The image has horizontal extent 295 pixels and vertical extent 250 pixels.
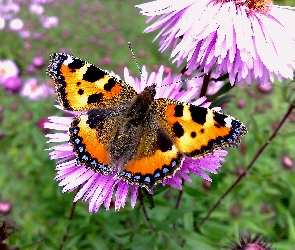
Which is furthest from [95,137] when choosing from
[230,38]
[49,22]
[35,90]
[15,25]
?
[49,22]

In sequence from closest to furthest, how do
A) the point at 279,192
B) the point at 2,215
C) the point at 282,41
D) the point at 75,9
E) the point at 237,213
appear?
1. the point at 282,41
2. the point at 2,215
3. the point at 237,213
4. the point at 279,192
5. the point at 75,9

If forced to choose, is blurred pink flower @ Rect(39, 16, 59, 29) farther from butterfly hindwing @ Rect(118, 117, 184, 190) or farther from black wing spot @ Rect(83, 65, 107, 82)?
butterfly hindwing @ Rect(118, 117, 184, 190)

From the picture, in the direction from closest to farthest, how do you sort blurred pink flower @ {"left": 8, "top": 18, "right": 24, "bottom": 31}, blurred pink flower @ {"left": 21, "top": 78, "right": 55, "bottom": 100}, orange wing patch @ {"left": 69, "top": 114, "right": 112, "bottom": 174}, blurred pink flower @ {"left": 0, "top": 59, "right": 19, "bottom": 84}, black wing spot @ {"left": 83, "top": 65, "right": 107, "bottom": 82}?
orange wing patch @ {"left": 69, "top": 114, "right": 112, "bottom": 174} < black wing spot @ {"left": 83, "top": 65, "right": 107, "bottom": 82} < blurred pink flower @ {"left": 21, "top": 78, "right": 55, "bottom": 100} < blurred pink flower @ {"left": 0, "top": 59, "right": 19, "bottom": 84} < blurred pink flower @ {"left": 8, "top": 18, "right": 24, "bottom": 31}

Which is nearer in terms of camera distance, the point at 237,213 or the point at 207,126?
the point at 207,126

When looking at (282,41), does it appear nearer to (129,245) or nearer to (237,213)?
(129,245)

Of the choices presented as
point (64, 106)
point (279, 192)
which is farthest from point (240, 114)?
point (64, 106)

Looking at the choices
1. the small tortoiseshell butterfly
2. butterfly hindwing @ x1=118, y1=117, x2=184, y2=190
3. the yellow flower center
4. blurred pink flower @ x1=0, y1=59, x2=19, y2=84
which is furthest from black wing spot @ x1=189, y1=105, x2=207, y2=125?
blurred pink flower @ x1=0, y1=59, x2=19, y2=84
